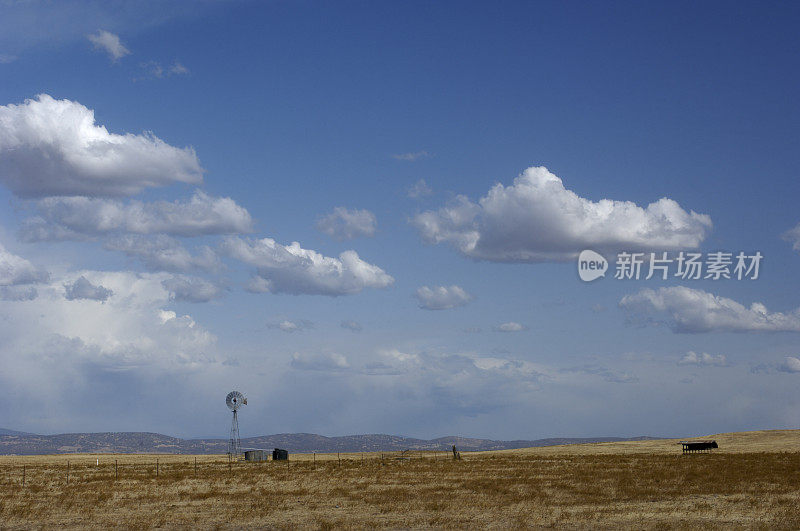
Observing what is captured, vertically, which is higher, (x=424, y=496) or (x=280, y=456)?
(x=424, y=496)

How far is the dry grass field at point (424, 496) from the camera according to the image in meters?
38.7

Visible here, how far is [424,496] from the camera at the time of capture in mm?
49375

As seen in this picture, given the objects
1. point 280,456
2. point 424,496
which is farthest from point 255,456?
point 424,496

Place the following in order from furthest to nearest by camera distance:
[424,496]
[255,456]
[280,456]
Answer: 1. [280,456]
2. [255,456]
3. [424,496]

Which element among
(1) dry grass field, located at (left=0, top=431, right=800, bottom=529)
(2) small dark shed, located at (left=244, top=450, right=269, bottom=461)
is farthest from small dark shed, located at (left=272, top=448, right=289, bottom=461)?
(1) dry grass field, located at (left=0, top=431, right=800, bottom=529)

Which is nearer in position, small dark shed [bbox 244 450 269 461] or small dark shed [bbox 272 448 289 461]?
small dark shed [bbox 244 450 269 461]

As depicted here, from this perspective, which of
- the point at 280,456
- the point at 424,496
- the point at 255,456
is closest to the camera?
the point at 424,496

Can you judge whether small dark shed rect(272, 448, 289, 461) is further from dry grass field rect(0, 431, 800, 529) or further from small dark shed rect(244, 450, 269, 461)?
dry grass field rect(0, 431, 800, 529)

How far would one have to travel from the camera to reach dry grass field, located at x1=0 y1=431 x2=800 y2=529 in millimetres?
38688

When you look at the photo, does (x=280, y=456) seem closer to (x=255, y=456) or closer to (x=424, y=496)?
(x=255, y=456)

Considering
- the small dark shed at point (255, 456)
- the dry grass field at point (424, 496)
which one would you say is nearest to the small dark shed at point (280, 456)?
the small dark shed at point (255, 456)

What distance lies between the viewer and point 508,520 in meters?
37.8

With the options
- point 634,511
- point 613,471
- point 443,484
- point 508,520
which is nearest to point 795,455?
point 613,471

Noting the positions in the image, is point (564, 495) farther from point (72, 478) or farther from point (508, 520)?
point (72, 478)
